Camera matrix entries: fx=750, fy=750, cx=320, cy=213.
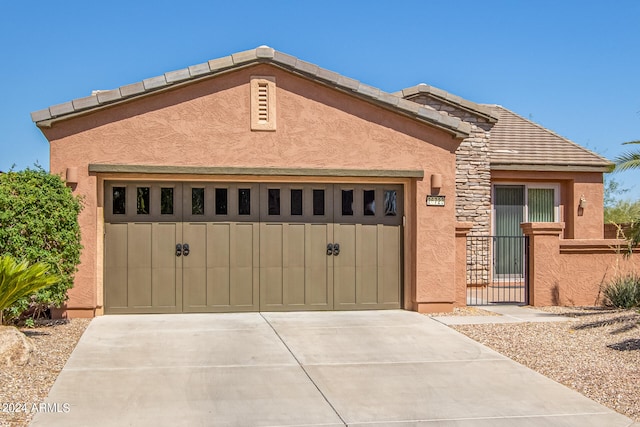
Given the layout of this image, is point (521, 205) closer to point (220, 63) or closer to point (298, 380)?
point (220, 63)

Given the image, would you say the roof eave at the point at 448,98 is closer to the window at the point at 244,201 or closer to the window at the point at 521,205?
the window at the point at 521,205

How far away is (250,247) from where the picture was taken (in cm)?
1334

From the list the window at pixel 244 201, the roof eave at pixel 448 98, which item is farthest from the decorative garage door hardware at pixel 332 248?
the roof eave at pixel 448 98

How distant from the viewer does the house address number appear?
1365 cm

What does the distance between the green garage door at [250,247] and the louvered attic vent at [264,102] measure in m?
1.14

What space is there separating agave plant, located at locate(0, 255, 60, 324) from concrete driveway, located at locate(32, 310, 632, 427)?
1.08 m

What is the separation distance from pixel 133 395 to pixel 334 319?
17.5 feet

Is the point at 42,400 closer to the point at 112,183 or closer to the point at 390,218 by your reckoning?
the point at 112,183

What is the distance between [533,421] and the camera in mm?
7262

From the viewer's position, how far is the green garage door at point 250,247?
1302cm

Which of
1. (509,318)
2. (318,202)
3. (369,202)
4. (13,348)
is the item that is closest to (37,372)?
(13,348)

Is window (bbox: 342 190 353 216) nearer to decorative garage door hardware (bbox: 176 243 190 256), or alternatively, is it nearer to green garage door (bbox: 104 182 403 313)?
green garage door (bbox: 104 182 403 313)

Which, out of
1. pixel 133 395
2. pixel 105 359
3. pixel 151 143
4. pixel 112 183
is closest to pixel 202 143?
pixel 151 143

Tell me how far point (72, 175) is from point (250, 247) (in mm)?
3251
